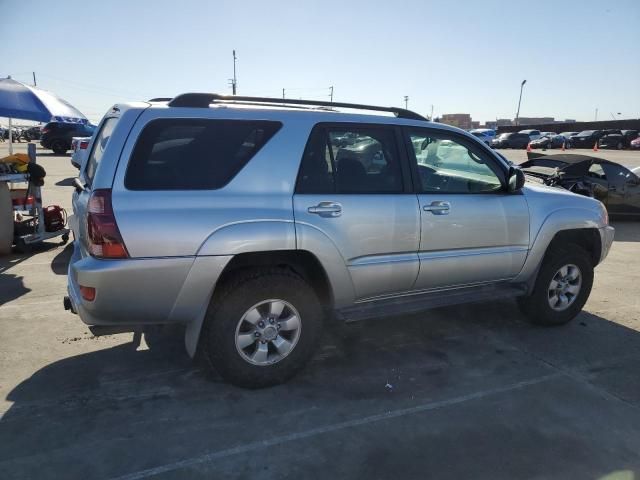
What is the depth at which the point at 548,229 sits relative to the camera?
446 cm

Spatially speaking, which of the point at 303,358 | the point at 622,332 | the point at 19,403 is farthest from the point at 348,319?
the point at 622,332

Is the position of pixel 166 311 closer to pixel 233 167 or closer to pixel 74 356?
pixel 233 167

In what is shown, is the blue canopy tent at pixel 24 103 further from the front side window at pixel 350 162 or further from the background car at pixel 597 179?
the background car at pixel 597 179

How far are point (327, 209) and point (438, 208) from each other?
968 millimetres

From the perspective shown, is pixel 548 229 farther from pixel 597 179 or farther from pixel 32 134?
pixel 32 134

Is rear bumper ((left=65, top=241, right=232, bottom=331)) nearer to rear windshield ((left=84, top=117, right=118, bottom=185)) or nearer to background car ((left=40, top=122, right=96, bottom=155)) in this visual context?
rear windshield ((left=84, top=117, right=118, bottom=185))

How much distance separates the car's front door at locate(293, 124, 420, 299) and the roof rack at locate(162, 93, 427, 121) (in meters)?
0.28

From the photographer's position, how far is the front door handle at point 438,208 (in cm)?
387

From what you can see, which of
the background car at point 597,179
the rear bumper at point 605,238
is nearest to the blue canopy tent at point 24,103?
the rear bumper at point 605,238

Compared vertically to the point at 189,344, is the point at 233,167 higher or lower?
higher

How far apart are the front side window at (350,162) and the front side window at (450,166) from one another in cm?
25

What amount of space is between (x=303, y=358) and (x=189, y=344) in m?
0.80

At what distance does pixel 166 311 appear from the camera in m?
3.17

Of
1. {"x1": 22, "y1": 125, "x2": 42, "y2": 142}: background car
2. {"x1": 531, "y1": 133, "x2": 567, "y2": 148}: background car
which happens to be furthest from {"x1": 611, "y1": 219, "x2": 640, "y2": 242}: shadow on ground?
{"x1": 22, "y1": 125, "x2": 42, "y2": 142}: background car
